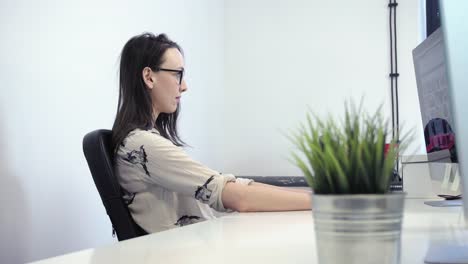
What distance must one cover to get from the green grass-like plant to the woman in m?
1.02

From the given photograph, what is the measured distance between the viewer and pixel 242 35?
3742 millimetres

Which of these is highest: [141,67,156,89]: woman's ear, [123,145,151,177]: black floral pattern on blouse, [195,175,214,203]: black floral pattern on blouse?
[141,67,156,89]: woman's ear

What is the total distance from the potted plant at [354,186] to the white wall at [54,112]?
4.70ft

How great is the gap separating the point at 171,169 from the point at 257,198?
0.26 m

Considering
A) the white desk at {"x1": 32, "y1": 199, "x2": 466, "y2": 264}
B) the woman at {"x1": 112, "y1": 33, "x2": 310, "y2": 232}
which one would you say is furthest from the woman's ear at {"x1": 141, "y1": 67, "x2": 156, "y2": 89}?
the white desk at {"x1": 32, "y1": 199, "x2": 466, "y2": 264}

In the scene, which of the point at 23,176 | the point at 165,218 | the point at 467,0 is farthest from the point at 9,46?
the point at 467,0

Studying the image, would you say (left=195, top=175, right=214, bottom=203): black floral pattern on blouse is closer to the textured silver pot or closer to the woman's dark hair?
the woman's dark hair

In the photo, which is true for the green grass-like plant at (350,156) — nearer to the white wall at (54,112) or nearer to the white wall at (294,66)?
the white wall at (54,112)

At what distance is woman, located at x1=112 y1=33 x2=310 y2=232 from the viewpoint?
1538 millimetres

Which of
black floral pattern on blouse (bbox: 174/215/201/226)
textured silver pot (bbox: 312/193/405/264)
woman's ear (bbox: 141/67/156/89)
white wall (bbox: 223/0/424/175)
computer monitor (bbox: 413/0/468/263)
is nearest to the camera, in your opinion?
textured silver pot (bbox: 312/193/405/264)

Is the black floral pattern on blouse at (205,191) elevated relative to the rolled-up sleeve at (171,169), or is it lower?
lower

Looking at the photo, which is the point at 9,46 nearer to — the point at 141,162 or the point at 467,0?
the point at 141,162

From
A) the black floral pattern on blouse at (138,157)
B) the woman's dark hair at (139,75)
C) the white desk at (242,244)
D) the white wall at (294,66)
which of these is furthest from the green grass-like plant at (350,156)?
the white wall at (294,66)

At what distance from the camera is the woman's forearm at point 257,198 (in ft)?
4.95
